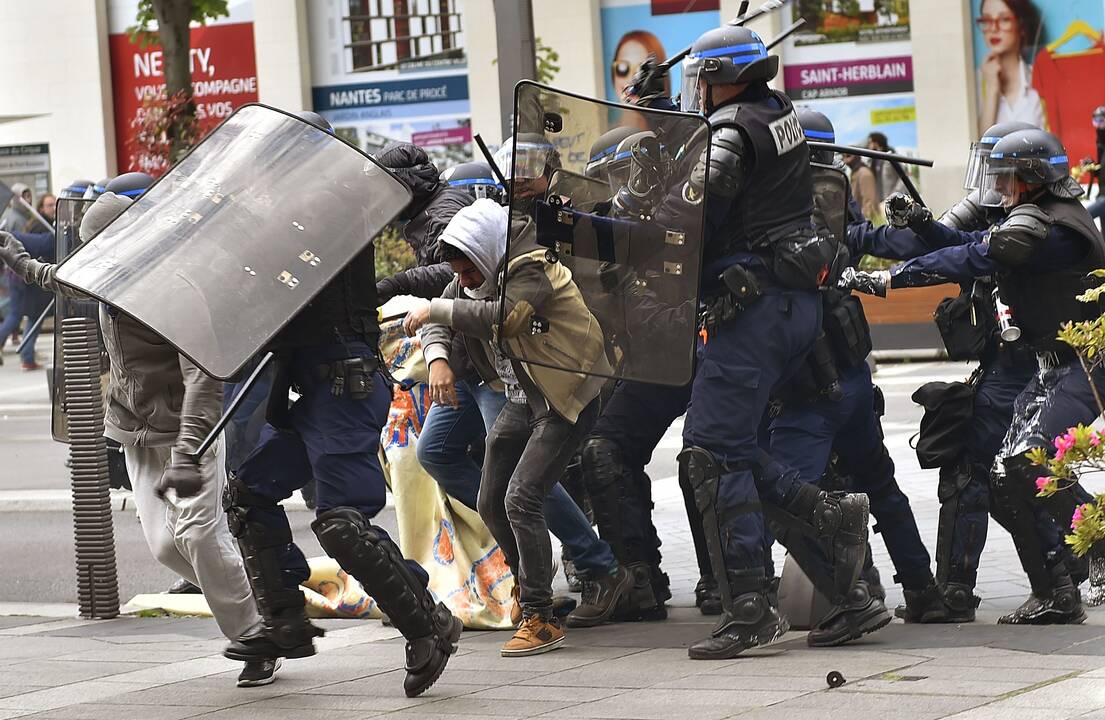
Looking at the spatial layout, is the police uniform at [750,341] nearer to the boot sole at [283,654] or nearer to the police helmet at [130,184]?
the boot sole at [283,654]

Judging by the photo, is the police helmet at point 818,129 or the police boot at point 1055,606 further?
the police helmet at point 818,129

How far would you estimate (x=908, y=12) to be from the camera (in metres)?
23.1

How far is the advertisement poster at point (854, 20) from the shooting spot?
23250 millimetres

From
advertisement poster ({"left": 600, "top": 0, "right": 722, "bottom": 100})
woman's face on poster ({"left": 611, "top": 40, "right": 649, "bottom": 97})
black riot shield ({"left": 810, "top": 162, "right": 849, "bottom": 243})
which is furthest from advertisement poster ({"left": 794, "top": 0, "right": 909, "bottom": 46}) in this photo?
black riot shield ({"left": 810, "top": 162, "right": 849, "bottom": 243})

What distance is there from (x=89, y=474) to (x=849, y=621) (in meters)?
3.28

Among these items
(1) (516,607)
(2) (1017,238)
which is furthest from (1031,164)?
(1) (516,607)

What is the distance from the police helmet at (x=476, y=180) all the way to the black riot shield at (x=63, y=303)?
58.2 inches

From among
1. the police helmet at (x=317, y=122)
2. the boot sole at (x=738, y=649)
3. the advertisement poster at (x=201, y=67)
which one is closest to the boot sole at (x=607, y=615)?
the boot sole at (x=738, y=649)

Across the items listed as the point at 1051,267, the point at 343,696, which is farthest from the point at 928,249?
the point at 343,696

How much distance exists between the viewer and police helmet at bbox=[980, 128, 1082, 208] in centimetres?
619

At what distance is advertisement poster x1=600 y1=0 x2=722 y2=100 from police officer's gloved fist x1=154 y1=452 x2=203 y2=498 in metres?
19.3

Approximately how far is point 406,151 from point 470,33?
19.0 metres

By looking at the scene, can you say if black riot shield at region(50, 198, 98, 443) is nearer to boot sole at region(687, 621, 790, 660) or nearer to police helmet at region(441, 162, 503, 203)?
police helmet at region(441, 162, 503, 203)

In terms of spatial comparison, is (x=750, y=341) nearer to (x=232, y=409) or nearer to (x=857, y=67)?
(x=232, y=409)
